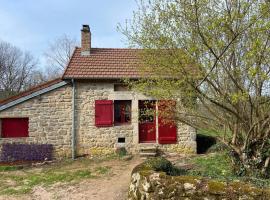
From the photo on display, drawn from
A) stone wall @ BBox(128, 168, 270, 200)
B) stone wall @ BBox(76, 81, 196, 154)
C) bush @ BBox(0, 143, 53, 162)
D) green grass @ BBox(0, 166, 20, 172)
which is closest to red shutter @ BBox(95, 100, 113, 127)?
stone wall @ BBox(76, 81, 196, 154)

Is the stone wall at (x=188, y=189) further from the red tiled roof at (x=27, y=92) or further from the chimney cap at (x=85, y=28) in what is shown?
the chimney cap at (x=85, y=28)

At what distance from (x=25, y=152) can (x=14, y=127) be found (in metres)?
1.13

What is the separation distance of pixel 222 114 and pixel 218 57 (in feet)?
7.44

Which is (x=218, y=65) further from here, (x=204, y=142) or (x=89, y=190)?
(x=204, y=142)

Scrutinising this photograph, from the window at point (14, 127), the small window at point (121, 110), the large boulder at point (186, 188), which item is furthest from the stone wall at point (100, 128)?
the large boulder at point (186, 188)

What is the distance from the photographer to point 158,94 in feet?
24.9

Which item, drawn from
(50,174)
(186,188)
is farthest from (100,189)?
(186,188)

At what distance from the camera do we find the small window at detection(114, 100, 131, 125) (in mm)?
12633

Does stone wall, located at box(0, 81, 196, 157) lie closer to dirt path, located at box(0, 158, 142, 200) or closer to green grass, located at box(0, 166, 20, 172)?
green grass, located at box(0, 166, 20, 172)

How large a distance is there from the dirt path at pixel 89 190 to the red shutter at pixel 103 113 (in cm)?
318

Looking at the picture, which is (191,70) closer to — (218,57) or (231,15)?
(218,57)

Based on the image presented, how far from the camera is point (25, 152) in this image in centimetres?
1188

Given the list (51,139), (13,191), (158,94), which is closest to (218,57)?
(158,94)

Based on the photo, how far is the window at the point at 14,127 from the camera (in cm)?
1196
